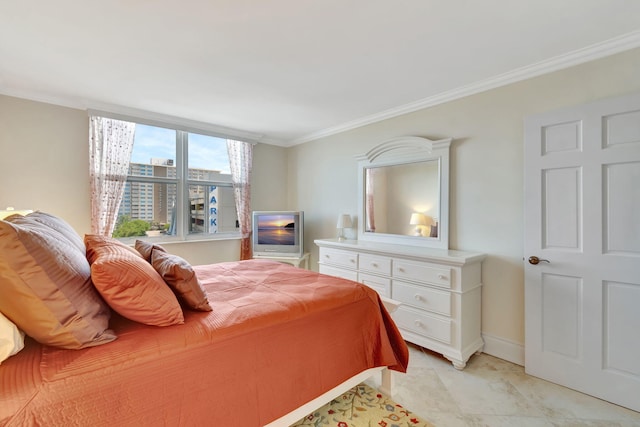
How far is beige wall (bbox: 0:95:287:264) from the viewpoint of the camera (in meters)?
2.80

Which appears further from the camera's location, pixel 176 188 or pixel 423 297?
pixel 176 188

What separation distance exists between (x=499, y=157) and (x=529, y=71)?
0.70 meters

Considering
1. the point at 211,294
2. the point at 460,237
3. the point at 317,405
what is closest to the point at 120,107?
the point at 211,294

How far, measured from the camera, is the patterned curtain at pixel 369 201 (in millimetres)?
3537

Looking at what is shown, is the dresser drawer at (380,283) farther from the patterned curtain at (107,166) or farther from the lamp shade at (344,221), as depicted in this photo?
the patterned curtain at (107,166)

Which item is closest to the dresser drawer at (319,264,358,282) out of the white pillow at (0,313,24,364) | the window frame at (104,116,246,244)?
the window frame at (104,116,246,244)

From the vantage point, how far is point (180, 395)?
1.11m

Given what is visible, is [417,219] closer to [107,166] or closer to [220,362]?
[220,362]

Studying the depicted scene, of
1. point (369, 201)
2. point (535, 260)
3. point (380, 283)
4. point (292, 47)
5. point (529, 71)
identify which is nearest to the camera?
point (292, 47)

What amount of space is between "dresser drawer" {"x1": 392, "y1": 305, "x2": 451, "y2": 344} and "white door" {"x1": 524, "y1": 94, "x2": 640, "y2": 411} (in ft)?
1.96

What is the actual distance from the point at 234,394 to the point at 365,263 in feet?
6.64

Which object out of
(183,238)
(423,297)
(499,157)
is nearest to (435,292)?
(423,297)

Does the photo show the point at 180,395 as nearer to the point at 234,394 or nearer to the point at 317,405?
the point at 234,394

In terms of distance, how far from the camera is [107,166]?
324 centimetres
